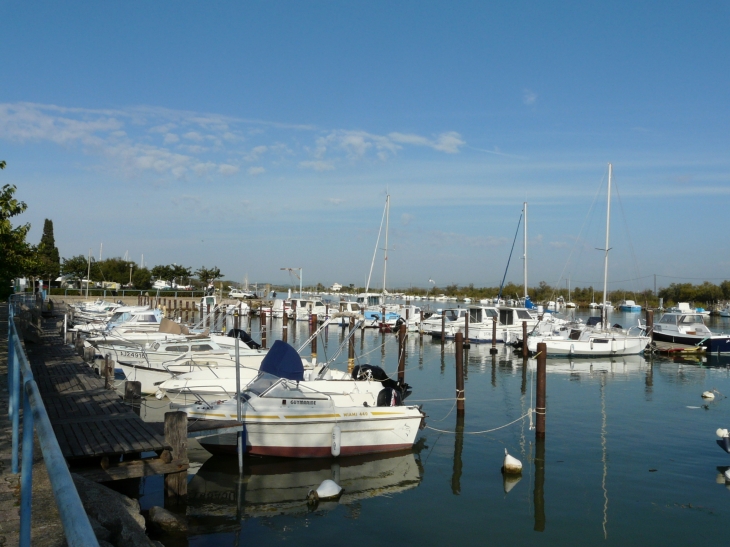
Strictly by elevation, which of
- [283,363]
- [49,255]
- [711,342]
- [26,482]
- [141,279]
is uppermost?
[49,255]

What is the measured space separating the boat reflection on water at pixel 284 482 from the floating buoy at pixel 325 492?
0.13 meters

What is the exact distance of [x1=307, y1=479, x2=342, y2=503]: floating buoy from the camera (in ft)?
44.8

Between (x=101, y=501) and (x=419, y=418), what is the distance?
1004 centimetres

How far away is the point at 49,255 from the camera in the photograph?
309ft

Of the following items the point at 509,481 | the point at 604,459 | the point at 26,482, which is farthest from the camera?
the point at 604,459

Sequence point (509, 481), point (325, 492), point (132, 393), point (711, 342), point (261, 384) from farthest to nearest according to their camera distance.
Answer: point (711, 342) < point (132, 393) < point (261, 384) < point (509, 481) < point (325, 492)

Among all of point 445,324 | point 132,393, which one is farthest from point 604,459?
point 445,324

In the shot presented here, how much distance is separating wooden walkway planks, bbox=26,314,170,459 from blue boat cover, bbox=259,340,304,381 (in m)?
3.57

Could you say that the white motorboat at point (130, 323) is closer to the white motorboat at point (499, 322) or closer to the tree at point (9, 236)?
the tree at point (9, 236)

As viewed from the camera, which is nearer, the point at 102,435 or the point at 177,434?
the point at 102,435

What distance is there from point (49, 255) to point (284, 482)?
91.8 m

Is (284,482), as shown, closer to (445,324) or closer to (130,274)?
(445,324)

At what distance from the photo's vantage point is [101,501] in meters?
8.67

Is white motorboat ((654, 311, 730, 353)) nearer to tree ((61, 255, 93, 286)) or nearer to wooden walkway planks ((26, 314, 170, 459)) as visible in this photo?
wooden walkway planks ((26, 314, 170, 459))
